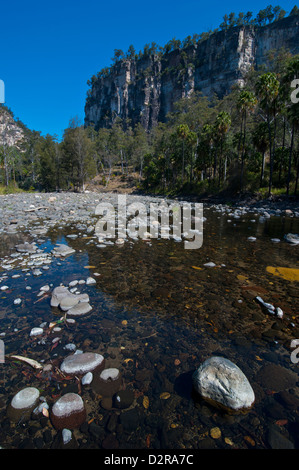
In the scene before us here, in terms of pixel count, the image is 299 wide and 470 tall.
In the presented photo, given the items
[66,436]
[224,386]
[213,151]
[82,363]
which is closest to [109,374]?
[82,363]

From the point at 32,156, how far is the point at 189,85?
106 m

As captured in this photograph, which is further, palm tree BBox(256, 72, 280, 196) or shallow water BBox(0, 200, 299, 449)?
palm tree BBox(256, 72, 280, 196)

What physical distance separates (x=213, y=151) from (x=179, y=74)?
120m

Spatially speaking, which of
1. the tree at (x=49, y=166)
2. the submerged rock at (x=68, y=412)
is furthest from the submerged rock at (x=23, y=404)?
the tree at (x=49, y=166)

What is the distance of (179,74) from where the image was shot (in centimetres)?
13300

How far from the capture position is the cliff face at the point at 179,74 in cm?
11488

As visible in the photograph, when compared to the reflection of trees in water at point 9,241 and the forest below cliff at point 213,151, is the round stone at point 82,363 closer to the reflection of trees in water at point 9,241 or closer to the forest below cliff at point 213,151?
the reflection of trees in water at point 9,241

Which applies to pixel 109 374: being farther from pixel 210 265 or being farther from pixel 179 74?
pixel 179 74

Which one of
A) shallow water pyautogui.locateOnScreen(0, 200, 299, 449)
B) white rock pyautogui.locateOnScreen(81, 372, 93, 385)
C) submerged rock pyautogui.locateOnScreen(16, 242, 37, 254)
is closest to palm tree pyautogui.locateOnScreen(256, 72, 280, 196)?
shallow water pyautogui.locateOnScreen(0, 200, 299, 449)

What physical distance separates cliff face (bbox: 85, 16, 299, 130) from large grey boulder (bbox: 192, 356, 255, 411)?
122817mm

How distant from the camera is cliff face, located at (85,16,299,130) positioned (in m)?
115

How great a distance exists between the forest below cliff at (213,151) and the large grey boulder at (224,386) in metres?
28.2

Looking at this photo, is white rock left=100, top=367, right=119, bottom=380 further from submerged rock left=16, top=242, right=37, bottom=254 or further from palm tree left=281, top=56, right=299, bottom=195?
palm tree left=281, top=56, right=299, bottom=195
